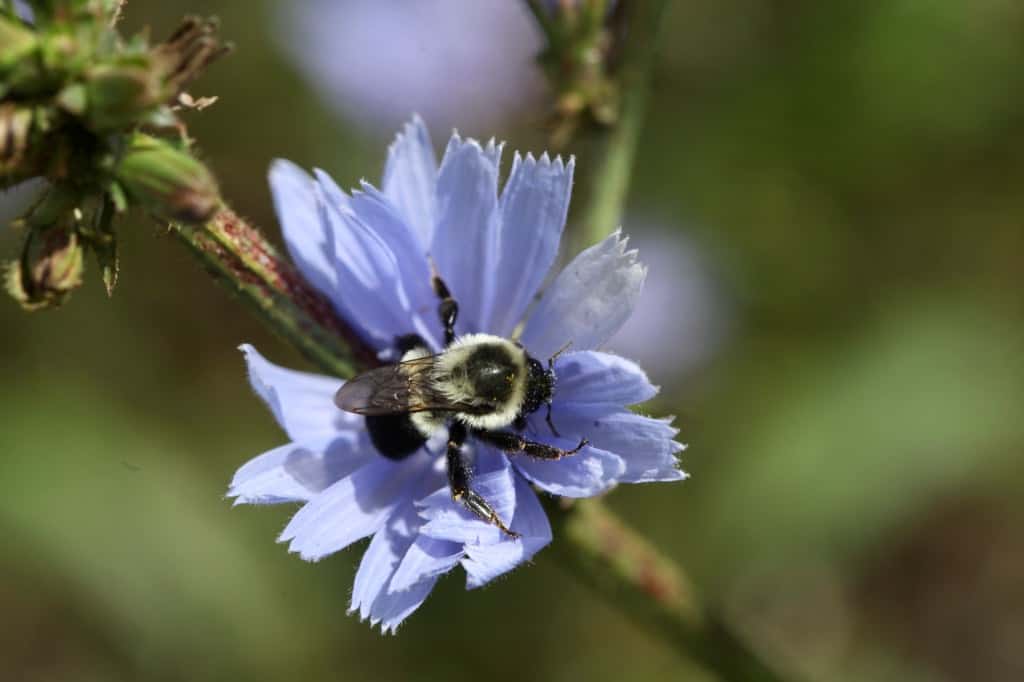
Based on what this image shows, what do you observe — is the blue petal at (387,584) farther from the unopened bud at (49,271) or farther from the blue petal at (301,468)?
the unopened bud at (49,271)

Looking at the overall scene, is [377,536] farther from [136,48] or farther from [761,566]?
[761,566]

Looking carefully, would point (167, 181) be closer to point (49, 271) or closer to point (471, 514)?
Answer: point (49, 271)

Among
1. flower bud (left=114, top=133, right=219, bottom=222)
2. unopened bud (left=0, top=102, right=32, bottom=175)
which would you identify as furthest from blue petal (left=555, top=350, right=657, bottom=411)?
unopened bud (left=0, top=102, right=32, bottom=175)

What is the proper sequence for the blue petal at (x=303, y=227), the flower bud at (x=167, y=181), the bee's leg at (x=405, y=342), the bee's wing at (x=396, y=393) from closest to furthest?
1. the flower bud at (x=167, y=181)
2. the bee's wing at (x=396, y=393)
3. the blue petal at (x=303, y=227)
4. the bee's leg at (x=405, y=342)

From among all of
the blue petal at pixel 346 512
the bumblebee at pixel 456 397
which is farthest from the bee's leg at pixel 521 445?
the blue petal at pixel 346 512

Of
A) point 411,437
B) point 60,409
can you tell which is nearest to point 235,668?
point 60,409

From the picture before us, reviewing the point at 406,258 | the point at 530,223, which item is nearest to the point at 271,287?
the point at 406,258

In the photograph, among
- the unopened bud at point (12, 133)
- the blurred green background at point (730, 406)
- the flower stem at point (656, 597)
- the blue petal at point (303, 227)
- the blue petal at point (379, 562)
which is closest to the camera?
the unopened bud at point (12, 133)

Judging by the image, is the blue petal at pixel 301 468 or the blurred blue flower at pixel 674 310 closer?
the blue petal at pixel 301 468
